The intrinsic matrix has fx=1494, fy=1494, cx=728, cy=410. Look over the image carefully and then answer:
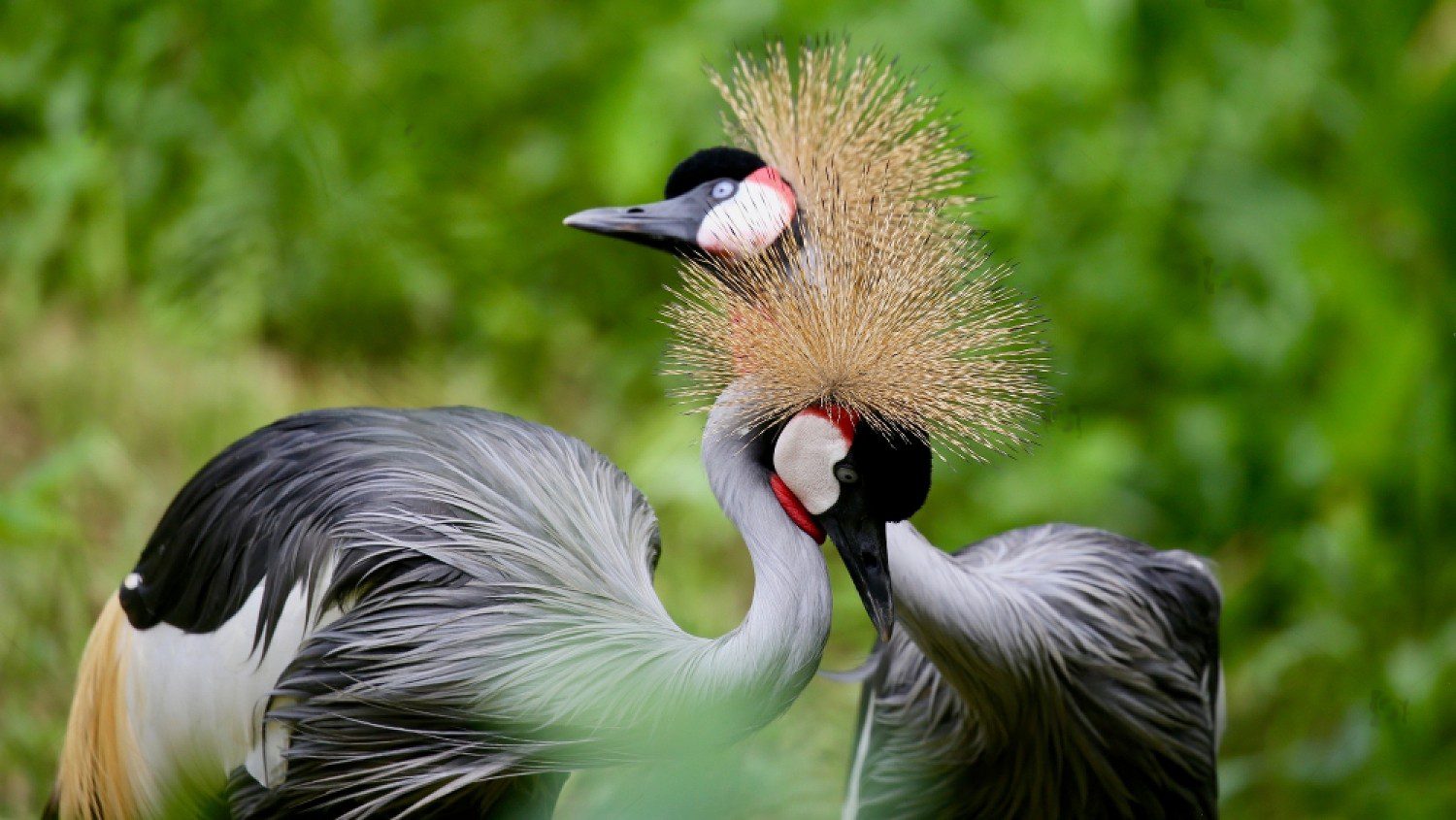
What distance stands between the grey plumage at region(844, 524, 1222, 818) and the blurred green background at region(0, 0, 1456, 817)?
0.42 feet

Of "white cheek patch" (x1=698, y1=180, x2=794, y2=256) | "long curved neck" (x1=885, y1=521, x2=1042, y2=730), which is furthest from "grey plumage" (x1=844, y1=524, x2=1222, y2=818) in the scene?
"white cheek patch" (x1=698, y1=180, x2=794, y2=256)

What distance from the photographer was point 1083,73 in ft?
7.37

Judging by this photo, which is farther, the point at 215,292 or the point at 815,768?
the point at 215,292

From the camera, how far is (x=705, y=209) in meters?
1.49

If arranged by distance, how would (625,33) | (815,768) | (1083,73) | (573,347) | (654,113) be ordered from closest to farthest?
(815,768) → (1083,73) → (654,113) → (625,33) → (573,347)

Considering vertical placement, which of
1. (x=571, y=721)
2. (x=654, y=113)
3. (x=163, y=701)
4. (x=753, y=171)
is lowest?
(x=571, y=721)

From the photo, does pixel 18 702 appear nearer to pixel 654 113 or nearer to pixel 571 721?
pixel 571 721

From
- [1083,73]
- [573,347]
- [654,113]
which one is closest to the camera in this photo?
[1083,73]

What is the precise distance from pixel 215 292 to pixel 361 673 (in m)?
1.67

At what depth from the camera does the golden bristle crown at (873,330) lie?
1197 millimetres

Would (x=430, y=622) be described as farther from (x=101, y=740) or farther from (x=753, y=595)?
(x=101, y=740)

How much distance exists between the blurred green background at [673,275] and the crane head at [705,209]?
41 cm

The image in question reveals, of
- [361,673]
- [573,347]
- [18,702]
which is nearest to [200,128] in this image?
[573,347]

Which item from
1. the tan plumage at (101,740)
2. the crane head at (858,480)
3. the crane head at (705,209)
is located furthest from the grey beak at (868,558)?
the tan plumage at (101,740)
